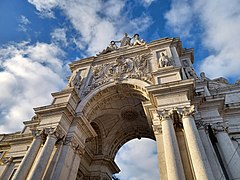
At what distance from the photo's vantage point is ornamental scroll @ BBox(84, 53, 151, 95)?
1355 cm

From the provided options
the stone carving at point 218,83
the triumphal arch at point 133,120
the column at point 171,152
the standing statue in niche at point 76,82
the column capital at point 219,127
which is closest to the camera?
the column at point 171,152

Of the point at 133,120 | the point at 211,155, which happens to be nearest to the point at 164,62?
the point at 211,155

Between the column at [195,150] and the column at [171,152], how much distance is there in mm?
542

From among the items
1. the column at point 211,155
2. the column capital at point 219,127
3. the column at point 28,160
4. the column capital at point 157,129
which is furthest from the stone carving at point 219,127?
the column at point 28,160

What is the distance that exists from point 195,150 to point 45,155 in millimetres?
7126

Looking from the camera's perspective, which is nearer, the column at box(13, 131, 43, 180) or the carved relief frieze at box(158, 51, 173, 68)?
the column at box(13, 131, 43, 180)

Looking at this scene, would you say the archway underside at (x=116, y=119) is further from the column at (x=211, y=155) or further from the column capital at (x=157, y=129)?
the column at (x=211, y=155)

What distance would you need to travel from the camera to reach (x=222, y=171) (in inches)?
321

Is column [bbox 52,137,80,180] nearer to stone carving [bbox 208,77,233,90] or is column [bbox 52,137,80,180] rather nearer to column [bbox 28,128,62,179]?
column [bbox 28,128,62,179]

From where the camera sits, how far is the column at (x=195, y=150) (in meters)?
6.83

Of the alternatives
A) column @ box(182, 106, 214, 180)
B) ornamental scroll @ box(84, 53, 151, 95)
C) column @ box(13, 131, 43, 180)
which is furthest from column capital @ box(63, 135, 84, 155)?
column @ box(182, 106, 214, 180)

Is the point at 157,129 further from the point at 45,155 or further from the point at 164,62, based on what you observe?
the point at 45,155

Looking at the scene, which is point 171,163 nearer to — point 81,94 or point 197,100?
point 197,100

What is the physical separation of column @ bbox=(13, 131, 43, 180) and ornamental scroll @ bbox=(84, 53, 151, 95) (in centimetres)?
477
